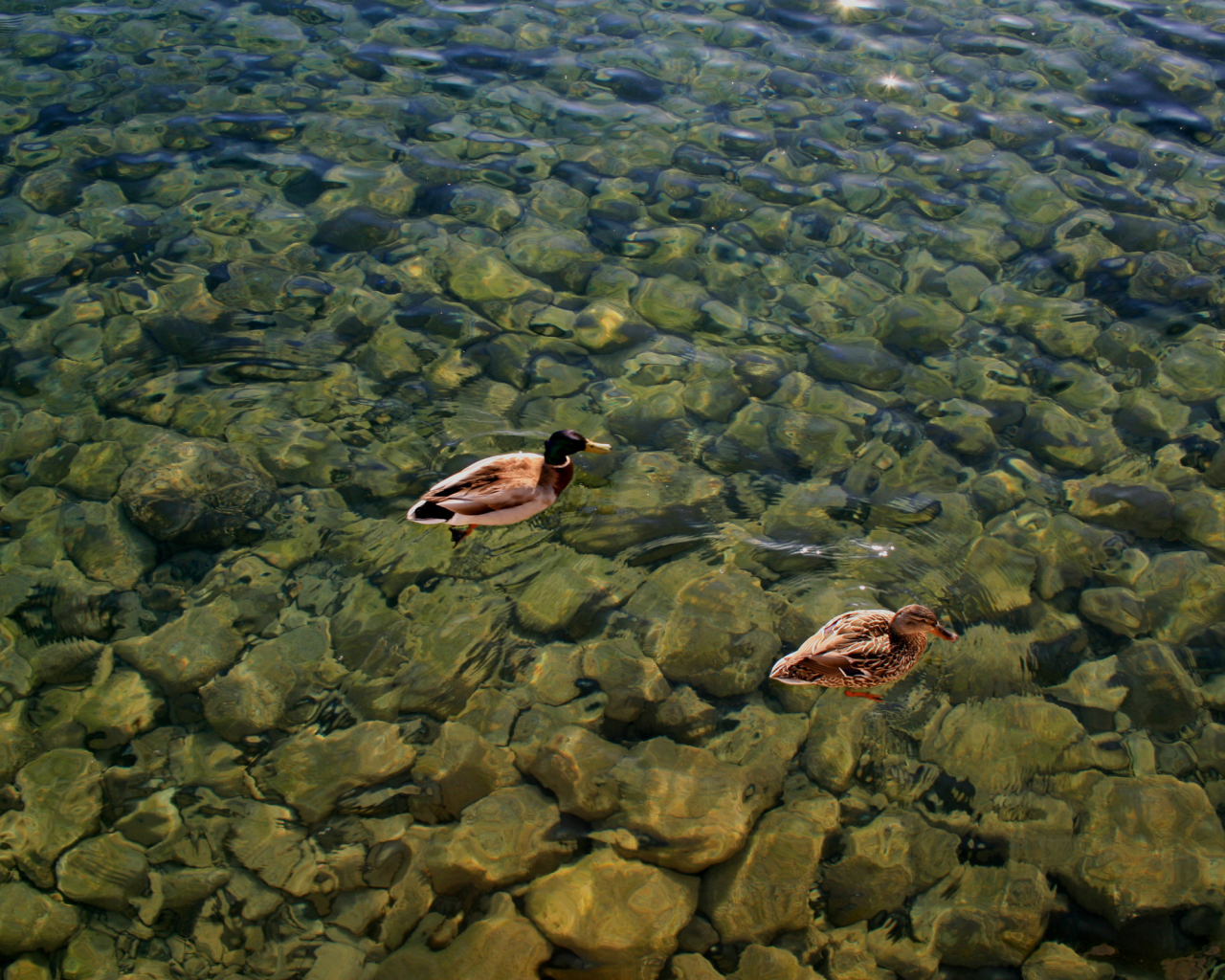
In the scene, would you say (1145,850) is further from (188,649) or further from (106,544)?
(106,544)

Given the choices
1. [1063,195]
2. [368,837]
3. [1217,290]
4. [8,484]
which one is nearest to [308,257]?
[8,484]

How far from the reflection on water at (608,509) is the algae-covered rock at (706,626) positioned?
20 mm

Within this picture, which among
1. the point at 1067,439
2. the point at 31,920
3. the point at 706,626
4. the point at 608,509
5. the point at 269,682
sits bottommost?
the point at 31,920

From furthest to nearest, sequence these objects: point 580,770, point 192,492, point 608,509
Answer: point 608,509
point 192,492
point 580,770

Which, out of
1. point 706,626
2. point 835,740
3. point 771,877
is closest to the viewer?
point 771,877

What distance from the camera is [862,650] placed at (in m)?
3.75

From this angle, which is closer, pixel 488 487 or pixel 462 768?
pixel 462 768

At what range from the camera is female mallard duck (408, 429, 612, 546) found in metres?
4.28

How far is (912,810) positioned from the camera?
11.9 ft

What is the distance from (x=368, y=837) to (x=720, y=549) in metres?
2.12

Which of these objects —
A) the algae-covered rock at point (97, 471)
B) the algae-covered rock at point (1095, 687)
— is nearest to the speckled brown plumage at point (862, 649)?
the algae-covered rock at point (1095, 687)

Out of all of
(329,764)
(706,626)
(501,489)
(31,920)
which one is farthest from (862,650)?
(31,920)

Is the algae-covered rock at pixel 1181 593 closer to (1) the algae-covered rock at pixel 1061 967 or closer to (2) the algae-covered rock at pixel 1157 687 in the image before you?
(2) the algae-covered rock at pixel 1157 687

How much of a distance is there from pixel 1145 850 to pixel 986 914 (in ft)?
2.44
